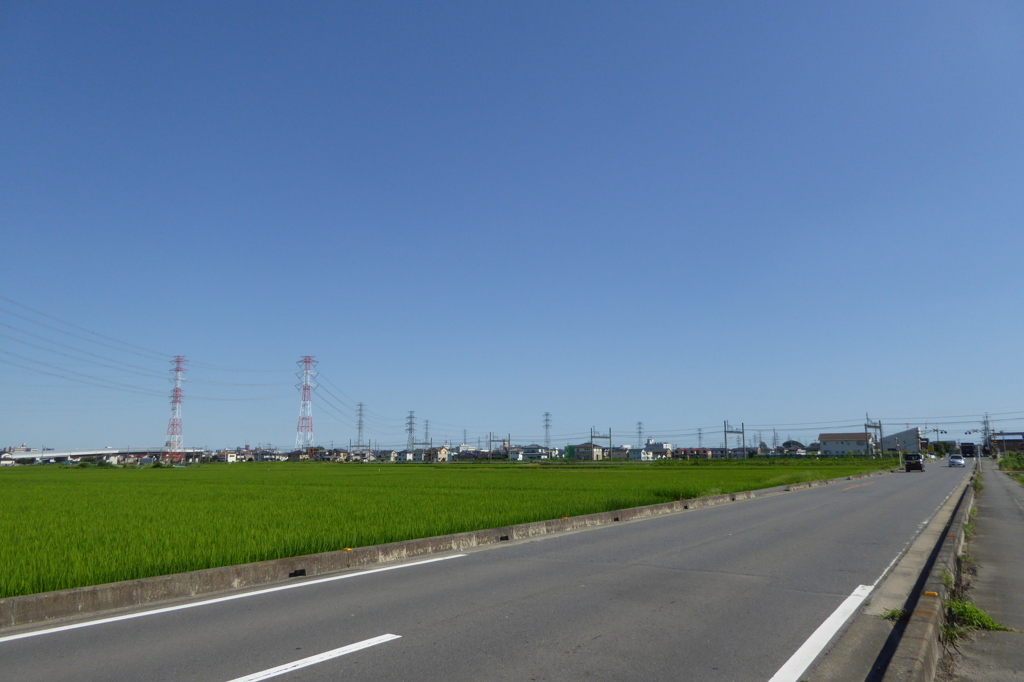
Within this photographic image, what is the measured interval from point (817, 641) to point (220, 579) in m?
7.05

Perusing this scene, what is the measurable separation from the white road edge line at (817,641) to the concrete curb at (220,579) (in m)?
6.60

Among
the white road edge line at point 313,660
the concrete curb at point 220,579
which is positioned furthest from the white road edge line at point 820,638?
the concrete curb at point 220,579

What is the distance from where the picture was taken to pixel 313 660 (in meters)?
5.41

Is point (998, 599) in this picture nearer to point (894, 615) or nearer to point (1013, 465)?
point (894, 615)

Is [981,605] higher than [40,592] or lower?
lower

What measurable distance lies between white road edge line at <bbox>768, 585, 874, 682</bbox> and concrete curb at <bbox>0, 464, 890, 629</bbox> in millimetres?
6602

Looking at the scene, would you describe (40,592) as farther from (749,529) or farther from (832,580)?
(749,529)

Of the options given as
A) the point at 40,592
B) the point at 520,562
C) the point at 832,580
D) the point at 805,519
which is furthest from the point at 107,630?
the point at 805,519

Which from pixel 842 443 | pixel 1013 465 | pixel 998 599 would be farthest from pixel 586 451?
pixel 998 599

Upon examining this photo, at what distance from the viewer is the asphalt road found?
5230 mm

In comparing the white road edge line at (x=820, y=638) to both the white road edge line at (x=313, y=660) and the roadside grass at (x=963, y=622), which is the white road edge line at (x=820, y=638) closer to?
the roadside grass at (x=963, y=622)

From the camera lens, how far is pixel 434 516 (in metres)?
15.8

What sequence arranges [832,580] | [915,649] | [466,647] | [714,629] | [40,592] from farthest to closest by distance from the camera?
[832,580], [40,592], [714,629], [466,647], [915,649]

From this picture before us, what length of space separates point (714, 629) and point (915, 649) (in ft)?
5.67
